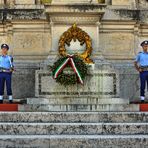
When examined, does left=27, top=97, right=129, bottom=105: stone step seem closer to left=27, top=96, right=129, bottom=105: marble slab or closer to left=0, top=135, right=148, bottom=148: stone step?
left=27, top=96, right=129, bottom=105: marble slab

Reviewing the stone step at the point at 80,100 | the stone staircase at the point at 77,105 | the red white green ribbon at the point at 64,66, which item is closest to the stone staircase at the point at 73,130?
the stone staircase at the point at 77,105

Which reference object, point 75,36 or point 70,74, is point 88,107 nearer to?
point 70,74

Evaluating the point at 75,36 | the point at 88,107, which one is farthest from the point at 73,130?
the point at 75,36

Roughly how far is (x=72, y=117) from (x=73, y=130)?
0.81 metres

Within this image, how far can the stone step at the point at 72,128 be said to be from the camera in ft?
31.8

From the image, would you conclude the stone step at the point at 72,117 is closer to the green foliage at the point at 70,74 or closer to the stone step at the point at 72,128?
the stone step at the point at 72,128

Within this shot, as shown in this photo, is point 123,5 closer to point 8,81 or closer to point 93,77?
point 93,77

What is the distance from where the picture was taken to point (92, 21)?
14250 mm

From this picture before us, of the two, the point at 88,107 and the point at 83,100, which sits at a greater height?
the point at 83,100

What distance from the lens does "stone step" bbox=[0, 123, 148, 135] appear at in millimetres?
9695

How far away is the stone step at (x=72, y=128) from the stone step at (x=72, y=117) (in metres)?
0.66

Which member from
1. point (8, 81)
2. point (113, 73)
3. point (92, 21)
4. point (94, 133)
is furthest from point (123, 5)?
point (94, 133)

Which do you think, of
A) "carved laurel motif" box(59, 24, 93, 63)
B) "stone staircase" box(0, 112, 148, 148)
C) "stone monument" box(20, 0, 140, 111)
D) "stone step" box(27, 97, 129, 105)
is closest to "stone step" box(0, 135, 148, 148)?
"stone staircase" box(0, 112, 148, 148)

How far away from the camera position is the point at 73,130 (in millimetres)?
9773
